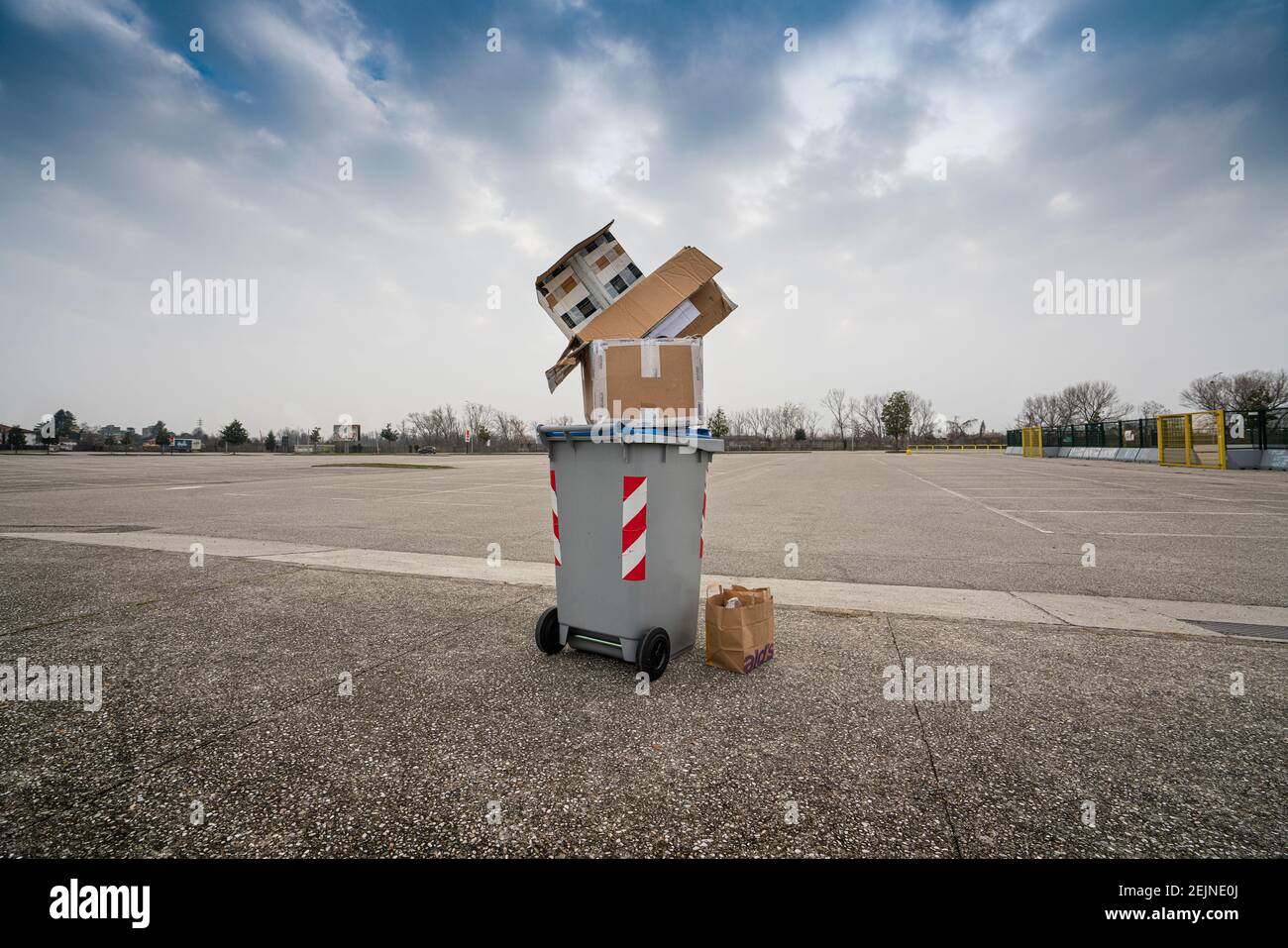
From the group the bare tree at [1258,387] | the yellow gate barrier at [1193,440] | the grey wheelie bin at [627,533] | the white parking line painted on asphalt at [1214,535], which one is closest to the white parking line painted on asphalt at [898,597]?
the grey wheelie bin at [627,533]

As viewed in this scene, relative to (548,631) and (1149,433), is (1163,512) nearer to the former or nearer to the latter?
(548,631)

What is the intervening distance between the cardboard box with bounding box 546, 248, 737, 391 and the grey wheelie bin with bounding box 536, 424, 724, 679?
2.08ft

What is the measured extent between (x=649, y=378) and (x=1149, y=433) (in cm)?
3444

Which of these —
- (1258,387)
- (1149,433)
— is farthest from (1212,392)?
(1149,433)

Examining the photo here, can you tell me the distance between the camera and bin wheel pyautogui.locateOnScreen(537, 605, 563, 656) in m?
3.65

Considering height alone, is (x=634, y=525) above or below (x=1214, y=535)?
above

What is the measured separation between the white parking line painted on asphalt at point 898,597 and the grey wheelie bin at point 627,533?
1.80 meters

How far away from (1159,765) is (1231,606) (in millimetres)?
3432

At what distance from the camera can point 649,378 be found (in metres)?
3.42

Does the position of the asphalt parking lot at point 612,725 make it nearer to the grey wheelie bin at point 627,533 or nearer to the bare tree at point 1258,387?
the grey wheelie bin at point 627,533
